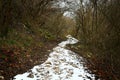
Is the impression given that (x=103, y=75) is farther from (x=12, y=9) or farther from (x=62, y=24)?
(x=62, y=24)

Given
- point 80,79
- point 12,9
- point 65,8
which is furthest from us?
point 65,8

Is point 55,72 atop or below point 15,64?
below

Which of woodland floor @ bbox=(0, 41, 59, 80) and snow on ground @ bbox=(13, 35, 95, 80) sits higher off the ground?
woodland floor @ bbox=(0, 41, 59, 80)

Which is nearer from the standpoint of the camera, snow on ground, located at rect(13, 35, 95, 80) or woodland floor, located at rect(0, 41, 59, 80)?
woodland floor, located at rect(0, 41, 59, 80)

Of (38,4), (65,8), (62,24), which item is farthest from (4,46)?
(62,24)

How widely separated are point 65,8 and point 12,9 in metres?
19.4

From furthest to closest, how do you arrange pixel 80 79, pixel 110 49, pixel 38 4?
pixel 38 4
pixel 110 49
pixel 80 79

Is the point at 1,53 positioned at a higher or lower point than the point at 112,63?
higher

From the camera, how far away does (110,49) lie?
1102 centimetres

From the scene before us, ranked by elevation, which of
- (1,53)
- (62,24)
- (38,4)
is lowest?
(62,24)

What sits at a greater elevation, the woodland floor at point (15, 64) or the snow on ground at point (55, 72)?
the woodland floor at point (15, 64)

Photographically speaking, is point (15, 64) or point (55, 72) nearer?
point (15, 64)

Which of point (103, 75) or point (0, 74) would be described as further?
point (103, 75)

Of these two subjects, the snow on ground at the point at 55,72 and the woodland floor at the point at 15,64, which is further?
the snow on ground at the point at 55,72
